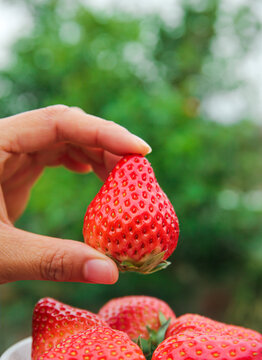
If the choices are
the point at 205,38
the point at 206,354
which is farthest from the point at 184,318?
the point at 205,38

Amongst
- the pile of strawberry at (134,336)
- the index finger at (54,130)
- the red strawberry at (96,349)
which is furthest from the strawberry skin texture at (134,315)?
the index finger at (54,130)

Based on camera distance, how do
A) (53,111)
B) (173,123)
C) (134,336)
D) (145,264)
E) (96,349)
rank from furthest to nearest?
(173,123) < (53,111) < (134,336) < (145,264) < (96,349)

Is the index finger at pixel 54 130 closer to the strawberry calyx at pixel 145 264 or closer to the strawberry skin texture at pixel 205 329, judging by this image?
the strawberry calyx at pixel 145 264

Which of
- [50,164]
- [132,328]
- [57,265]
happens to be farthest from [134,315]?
[50,164]

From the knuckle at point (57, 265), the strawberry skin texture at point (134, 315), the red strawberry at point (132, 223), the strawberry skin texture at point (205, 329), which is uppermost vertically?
the red strawberry at point (132, 223)

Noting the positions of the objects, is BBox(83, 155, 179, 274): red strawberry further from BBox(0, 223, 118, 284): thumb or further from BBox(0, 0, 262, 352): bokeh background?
BBox(0, 0, 262, 352): bokeh background

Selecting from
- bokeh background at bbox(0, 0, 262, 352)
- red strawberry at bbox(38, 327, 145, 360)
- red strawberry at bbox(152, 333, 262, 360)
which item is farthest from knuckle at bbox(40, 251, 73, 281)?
bokeh background at bbox(0, 0, 262, 352)

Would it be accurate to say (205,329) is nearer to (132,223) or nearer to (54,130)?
(132,223)
